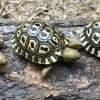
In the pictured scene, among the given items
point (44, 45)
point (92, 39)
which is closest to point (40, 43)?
point (44, 45)

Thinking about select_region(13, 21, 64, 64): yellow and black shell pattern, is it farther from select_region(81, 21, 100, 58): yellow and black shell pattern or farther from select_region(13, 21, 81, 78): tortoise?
select_region(81, 21, 100, 58): yellow and black shell pattern

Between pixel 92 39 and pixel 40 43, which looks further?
pixel 92 39

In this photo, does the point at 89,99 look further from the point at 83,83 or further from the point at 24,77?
the point at 24,77

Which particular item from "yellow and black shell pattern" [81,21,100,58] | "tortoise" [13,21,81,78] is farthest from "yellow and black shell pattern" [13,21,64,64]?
"yellow and black shell pattern" [81,21,100,58]

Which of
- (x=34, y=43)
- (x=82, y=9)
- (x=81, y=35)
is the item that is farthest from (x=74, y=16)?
(x=34, y=43)

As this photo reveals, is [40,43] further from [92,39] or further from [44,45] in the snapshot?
[92,39]
